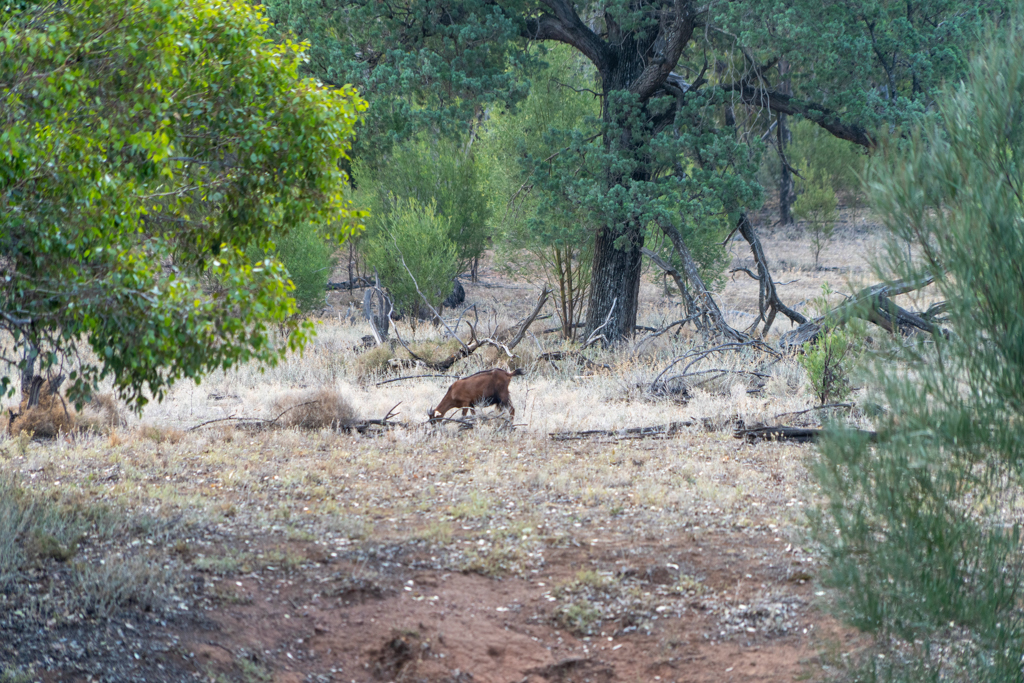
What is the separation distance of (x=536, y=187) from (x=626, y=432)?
18.8ft

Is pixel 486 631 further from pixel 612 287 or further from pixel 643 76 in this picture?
pixel 643 76

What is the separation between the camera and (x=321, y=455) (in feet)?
24.7

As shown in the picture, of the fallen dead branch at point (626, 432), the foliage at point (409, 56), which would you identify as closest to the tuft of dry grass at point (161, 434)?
the fallen dead branch at point (626, 432)

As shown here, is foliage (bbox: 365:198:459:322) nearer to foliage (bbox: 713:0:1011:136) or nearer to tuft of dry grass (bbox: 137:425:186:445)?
foliage (bbox: 713:0:1011:136)

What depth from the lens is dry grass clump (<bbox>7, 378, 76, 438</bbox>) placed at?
25.9 ft

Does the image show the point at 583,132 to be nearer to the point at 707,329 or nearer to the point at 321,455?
the point at 707,329

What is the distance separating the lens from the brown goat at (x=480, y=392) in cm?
845

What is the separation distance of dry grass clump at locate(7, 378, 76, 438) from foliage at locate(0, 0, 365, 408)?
408 cm

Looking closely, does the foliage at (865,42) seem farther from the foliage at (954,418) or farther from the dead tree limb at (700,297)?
the foliage at (954,418)

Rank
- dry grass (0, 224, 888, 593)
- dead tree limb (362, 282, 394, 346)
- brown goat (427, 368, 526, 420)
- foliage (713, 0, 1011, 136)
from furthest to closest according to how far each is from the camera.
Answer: dead tree limb (362, 282, 394, 346)
foliage (713, 0, 1011, 136)
brown goat (427, 368, 526, 420)
dry grass (0, 224, 888, 593)

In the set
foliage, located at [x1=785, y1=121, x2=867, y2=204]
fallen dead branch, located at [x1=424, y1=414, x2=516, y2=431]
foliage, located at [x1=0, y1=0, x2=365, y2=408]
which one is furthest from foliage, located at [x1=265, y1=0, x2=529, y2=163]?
foliage, located at [x1=785, y1=121, x2=867, y2=204]

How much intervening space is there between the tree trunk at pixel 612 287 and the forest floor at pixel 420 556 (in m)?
4.90

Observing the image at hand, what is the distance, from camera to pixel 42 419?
7992 millimetres

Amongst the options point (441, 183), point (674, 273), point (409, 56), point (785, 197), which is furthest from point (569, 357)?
point (785, 197)
